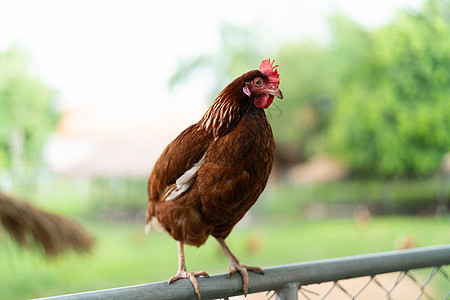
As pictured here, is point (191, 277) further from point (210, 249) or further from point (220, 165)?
point (210, 249)

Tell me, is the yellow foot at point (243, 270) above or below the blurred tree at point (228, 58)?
below

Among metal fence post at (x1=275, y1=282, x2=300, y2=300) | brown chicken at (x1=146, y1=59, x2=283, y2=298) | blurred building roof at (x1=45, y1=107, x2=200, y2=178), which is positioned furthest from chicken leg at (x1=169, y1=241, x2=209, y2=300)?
blurred building roof at (x1=45, y1=107, x2=200, y2=178)

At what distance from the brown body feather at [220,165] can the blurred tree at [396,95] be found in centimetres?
267

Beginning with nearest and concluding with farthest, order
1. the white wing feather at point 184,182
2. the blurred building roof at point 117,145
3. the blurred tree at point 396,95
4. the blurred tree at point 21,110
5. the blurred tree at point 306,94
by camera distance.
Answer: the white wing feather at point 184,182, the blurred tree at point 396,95, the blurred tree at point 21,110, the blurred tree at point 306,94, the blurred building roof at point 117,145

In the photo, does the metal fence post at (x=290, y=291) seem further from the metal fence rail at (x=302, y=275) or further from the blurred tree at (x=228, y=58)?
the blurred tree at (x=228, y=58)

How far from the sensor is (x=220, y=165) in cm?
67

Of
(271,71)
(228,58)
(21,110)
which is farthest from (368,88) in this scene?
(271,71)

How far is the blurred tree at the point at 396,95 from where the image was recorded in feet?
10.2

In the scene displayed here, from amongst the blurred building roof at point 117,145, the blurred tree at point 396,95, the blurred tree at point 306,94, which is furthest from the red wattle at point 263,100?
the blurred building roof at point 117,145

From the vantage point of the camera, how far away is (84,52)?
4.73 m

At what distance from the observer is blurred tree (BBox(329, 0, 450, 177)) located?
3113mm

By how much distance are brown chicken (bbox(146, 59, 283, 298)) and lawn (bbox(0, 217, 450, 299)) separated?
3.64m

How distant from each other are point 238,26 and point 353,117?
5.98 feet

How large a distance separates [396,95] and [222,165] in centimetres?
384
